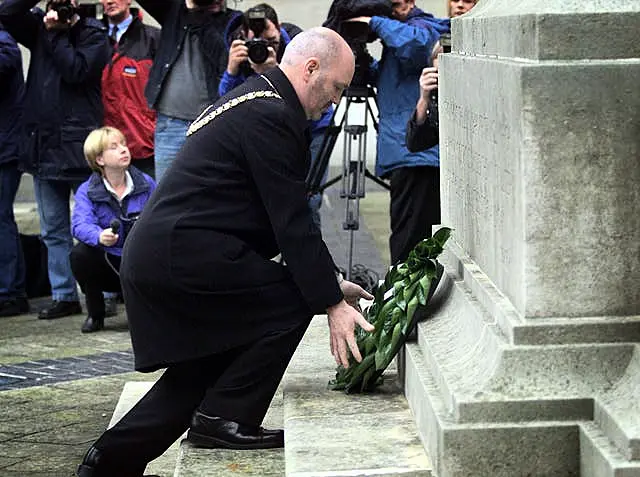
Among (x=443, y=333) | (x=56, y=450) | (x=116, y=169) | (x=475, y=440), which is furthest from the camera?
(x=116, y=169)

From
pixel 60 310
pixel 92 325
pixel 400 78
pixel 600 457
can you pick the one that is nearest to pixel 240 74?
pixel 400 78

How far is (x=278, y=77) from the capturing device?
4.82m

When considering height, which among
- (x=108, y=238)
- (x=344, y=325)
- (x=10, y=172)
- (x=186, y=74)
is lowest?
(x=108, y=238)

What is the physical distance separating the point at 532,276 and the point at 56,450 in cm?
260

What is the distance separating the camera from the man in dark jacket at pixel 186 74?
840cm

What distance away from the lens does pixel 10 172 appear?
9125 mm

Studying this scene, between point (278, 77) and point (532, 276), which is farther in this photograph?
point (278, 77)

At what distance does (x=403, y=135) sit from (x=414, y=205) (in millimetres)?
375

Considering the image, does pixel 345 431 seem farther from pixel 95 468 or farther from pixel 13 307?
pixel 13 307

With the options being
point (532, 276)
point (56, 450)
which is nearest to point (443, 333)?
point (532, 276)

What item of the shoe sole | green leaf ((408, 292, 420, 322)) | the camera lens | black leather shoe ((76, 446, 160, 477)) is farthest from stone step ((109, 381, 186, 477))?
the camera lens

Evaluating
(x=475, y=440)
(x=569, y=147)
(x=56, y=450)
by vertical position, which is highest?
(x=569, y=147)

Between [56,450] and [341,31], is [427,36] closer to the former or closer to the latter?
[341,31]

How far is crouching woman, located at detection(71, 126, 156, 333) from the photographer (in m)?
8.22
